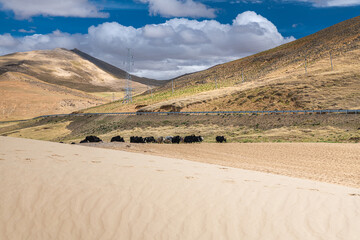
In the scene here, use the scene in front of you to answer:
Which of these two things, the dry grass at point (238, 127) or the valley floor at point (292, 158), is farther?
the dry grass at point (238, 127)

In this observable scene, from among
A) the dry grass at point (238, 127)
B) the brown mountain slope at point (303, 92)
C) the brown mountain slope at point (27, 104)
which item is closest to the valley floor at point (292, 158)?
the dry grass at point (238, 127)

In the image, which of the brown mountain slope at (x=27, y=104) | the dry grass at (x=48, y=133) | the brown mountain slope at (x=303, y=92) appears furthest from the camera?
the brown mountain slope at (x=27, y=104)

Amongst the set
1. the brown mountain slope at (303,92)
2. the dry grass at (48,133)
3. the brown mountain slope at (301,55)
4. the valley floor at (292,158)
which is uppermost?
the brown mountain slope at (301,55)

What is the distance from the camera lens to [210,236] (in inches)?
230

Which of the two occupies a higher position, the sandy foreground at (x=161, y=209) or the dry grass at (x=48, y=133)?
the dry grass at (x=48, y=133)

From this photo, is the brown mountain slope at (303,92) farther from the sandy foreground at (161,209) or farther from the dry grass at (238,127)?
the sandy foreground at (161,209)

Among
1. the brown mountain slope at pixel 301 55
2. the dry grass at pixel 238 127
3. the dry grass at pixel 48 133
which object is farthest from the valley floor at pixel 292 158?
the brown mountain slope at pixel 301 55

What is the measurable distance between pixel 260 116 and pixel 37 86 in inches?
6009

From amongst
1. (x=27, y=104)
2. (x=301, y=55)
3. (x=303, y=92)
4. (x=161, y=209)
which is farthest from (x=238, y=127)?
(x=27, y=104)

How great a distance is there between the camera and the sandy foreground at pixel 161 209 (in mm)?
5965

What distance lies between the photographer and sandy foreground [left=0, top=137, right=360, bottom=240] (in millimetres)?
5965

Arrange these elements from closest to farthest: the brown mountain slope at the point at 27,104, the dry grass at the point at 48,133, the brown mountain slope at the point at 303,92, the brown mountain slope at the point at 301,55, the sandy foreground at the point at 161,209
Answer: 1. the sandy foreground at the point at 161,209
2. the brown mountain slope at the point at 303,92
3. the dry grass at the point at 48,133
4. the brown mountain slope at the point at 301,55
5. the brown mountain slope at the point at 27,104

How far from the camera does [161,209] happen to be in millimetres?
6734

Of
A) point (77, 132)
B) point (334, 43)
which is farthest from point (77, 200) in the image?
point (334, 43)
